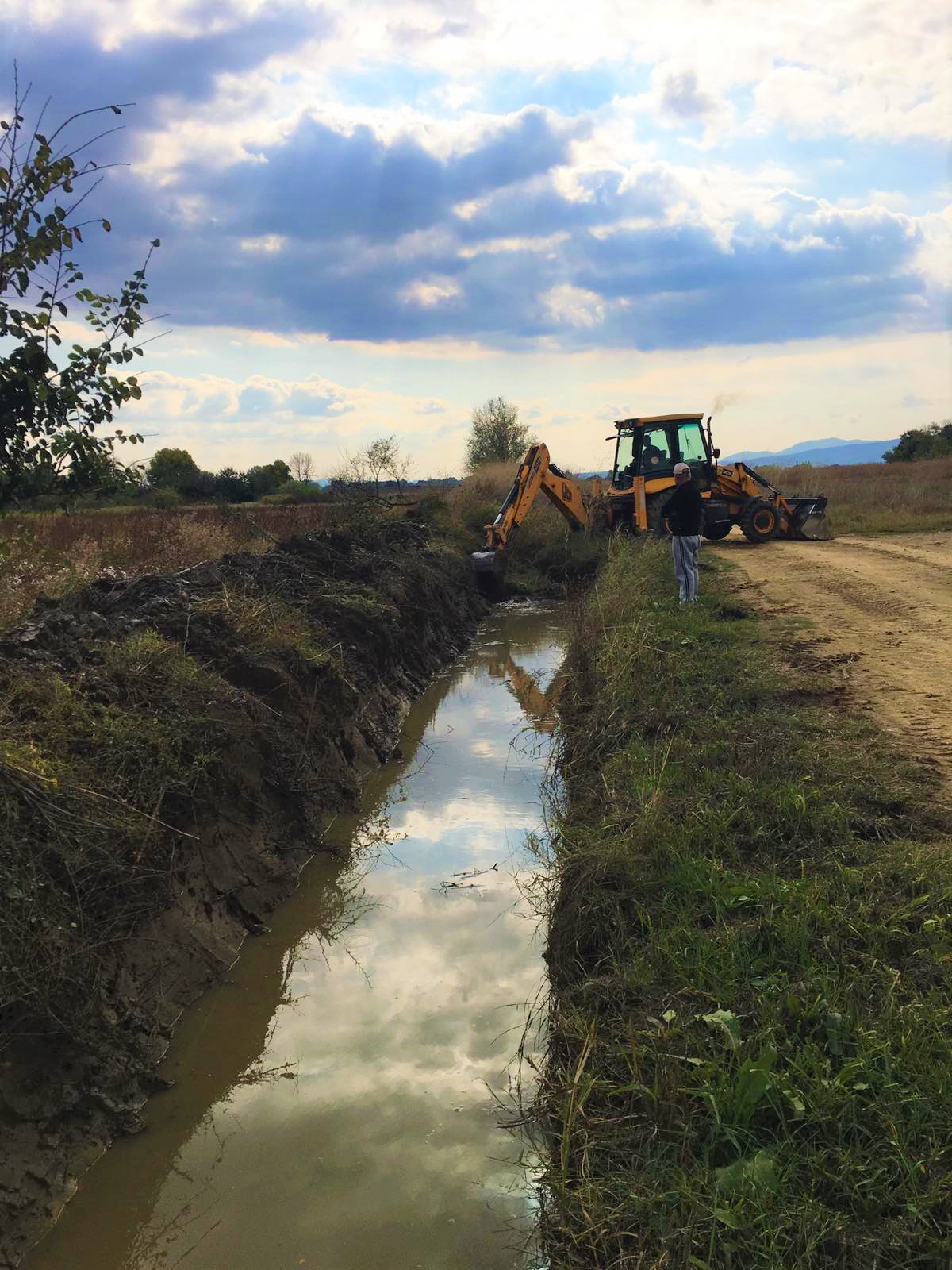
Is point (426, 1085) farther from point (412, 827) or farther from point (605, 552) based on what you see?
point (605, 552)

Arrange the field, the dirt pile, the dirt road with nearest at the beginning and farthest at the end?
the dirt pile, the dirt road, the field

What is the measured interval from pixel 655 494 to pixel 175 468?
25012 mm

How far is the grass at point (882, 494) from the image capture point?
2014 centimetres

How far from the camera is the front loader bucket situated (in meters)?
18.4

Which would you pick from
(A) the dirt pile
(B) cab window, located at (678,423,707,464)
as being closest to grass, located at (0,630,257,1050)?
(A) the dirt pile

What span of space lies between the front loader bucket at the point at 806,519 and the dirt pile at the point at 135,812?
12450 mm

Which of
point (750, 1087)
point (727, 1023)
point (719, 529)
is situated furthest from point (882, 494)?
point (750, 1087)

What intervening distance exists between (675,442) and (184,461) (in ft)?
89.4

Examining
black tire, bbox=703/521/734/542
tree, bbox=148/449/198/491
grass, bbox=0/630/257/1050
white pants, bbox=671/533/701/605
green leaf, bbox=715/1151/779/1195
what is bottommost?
green leaf, bbox=715/1151/779/1195

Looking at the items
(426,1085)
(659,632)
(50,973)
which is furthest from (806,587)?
(50,973)

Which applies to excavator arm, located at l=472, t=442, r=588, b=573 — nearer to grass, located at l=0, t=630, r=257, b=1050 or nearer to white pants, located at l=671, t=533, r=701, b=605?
white pants, located at l=671, t=533, r=701, b=605

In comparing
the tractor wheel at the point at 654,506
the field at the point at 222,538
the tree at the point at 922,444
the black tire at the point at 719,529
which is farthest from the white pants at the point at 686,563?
the tree at the point at 922,444

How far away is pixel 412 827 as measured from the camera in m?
7.17

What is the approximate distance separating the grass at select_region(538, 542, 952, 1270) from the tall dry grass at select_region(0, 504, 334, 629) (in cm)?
635
